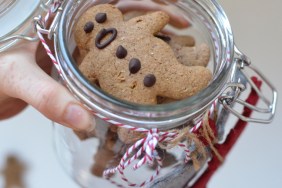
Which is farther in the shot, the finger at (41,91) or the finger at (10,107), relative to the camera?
the finger at (10,107)

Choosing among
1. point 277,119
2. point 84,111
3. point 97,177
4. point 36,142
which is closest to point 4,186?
point 36,142

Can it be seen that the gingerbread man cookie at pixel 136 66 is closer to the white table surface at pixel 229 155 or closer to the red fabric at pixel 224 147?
the red fabric at pixel 224 147

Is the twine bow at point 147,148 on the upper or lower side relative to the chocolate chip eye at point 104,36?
lower

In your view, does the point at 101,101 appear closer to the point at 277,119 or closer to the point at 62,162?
the point at 62,162

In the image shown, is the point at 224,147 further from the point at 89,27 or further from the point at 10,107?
the point at 10,107

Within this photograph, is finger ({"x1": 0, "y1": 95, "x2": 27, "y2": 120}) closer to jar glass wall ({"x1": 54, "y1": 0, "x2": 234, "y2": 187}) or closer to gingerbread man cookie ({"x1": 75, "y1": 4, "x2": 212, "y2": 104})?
jar glass wall ({"x1": 54, "y1": 0, "x2": 234, "y2": 187})

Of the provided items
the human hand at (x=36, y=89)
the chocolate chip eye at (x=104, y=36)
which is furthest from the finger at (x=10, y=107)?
the chocolate chip eye at (x=104, y=36)

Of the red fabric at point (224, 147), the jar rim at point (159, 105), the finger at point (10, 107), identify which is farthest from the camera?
the finger at point (10, 107)

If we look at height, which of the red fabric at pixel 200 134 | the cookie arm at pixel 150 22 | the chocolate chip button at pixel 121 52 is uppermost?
the cookie arm at pixel 150 22
